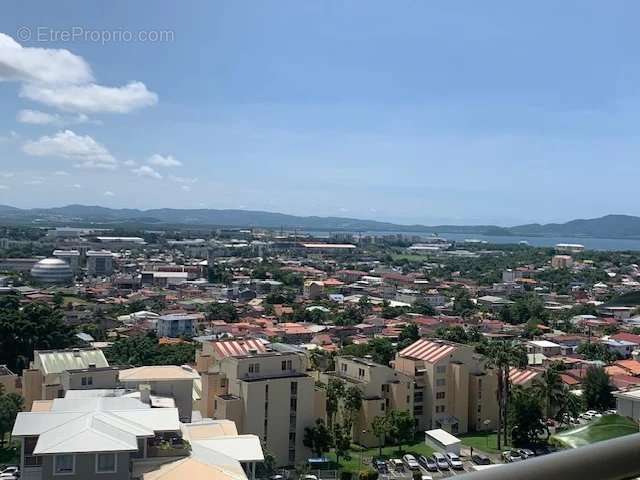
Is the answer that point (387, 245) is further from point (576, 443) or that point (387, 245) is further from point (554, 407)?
point (576, 443)

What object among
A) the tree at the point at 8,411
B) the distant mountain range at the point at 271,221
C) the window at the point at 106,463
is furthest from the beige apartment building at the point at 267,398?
the distant mountain range at the point at 271,221

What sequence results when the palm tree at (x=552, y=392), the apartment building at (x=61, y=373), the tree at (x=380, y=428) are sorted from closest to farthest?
the apartment building at (x=61, y=373) → the tree at (x=380, y=428) → the palm tree at (x=552, y=392)

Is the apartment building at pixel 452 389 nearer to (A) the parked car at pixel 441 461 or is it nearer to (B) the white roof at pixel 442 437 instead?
(B) the white roof at pixel 442 437

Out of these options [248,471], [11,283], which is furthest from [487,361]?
[11,283]

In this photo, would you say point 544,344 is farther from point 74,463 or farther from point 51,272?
point 51,272

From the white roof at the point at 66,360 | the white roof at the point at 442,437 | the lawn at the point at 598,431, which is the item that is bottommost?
the white roof at the point at 442,437

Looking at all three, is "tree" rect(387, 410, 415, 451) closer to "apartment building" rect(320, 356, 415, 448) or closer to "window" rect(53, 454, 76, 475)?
"apartment building" rect(320, 356, 415, 448)

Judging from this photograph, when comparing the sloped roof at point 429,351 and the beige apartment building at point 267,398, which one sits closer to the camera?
the beige apartment building at point 267,398

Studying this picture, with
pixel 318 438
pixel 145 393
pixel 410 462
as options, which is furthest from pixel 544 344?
pixel 145 393
